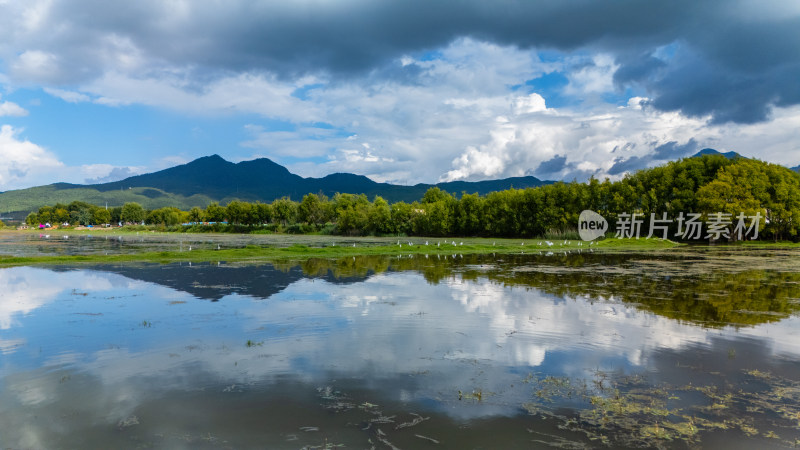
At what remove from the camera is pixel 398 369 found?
29.1 feet

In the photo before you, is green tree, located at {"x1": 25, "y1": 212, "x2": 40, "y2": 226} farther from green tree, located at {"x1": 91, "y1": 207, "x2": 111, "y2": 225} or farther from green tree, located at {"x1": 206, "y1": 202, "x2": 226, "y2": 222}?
green tree, located at {"x1": 206, "y1": 202, "x2": 226, "y2": 222}

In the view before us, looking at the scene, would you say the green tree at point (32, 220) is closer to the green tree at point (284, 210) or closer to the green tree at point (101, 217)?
the green tree at point (101, 217)

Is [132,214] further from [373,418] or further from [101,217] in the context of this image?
[373,418]

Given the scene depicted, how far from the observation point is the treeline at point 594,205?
6194 cm

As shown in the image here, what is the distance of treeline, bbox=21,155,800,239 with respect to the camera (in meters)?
61.9

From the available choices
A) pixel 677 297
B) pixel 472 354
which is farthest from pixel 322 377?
pixel 677 297

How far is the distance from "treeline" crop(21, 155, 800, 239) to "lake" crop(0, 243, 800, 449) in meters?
55.7

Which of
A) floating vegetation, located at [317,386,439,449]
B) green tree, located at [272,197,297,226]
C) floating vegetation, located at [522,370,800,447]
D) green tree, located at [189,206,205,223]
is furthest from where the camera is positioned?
green tree, located at [189,206,205,223]

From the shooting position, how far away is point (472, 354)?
390 inches

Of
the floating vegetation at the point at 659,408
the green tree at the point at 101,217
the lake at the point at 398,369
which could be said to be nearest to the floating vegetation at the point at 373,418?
the lake at the point at 398,369

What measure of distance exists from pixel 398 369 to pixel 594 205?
74149 mm

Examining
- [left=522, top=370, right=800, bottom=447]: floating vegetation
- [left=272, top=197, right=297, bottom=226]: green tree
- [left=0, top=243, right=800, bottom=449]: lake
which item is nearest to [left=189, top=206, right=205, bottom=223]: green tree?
[left=272, top=197, right=297, bottom=226]: green tree

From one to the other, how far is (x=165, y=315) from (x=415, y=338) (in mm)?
8143

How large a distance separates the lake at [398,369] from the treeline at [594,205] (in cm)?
5572
